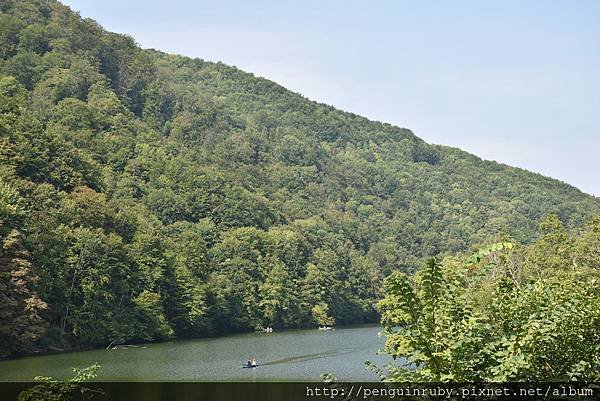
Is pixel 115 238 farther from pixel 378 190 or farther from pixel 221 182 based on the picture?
pixel 378 190

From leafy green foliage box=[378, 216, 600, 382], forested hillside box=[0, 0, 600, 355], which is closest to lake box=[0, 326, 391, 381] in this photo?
forested hillside box=[0, 0, 600, 355]

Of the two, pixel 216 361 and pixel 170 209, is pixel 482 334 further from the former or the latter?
pixel 170 209

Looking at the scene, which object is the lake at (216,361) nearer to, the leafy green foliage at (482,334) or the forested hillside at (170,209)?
the forested hillside at (170,209)

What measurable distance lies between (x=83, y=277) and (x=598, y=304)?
59843 mm

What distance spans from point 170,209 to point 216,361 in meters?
56.4

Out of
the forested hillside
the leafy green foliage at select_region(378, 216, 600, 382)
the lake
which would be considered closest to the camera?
the leafy green foliage at select_region(378, 216, 600, 382)

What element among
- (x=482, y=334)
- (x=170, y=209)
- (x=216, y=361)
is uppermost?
(x=170, y=209)

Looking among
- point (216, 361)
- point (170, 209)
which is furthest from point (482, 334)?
point (170, 209)

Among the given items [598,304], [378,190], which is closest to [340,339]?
[598,304]

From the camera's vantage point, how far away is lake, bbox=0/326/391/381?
137 feet

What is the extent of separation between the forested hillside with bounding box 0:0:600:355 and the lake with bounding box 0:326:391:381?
5017mm

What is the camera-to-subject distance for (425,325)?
7469 mm

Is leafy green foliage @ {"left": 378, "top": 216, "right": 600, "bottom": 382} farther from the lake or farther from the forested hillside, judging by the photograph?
the forested hillside

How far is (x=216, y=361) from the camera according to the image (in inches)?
2042
